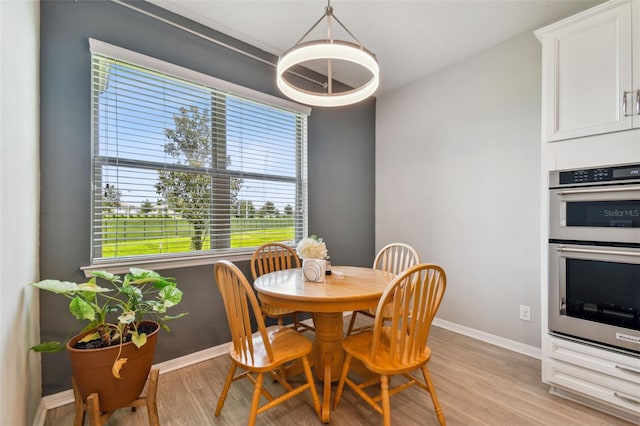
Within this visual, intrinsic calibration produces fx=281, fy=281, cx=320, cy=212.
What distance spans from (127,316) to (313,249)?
3.48ft

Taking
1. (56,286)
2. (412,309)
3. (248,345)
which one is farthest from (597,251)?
(56,286)

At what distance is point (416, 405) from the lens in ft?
5.68

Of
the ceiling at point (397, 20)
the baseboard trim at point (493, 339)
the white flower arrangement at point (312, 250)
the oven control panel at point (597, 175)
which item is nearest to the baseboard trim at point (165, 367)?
the white flower arrangement at point (312, 250)

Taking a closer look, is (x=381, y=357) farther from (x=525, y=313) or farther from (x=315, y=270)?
(x=525, y=313)

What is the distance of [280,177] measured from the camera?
2861 mm

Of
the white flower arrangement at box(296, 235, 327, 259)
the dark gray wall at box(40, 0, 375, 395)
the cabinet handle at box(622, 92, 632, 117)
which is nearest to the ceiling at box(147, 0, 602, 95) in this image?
the dark gray wall at box(40, 0, 375, 395)

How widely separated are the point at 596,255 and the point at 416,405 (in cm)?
143

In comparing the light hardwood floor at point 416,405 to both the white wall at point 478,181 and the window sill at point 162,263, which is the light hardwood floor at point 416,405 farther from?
the window sill at point 162,263

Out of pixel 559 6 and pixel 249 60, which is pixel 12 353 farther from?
pixel 559 6

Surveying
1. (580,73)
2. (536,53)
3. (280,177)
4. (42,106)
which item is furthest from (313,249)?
(536,53)

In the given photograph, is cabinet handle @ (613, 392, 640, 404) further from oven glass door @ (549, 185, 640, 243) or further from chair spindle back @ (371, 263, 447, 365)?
chair spindle back @ (371, 263, 447, 365)

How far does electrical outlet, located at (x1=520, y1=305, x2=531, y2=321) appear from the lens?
2419mm

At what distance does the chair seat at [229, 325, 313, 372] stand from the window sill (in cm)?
86

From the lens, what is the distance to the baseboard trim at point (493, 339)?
2377 mm
